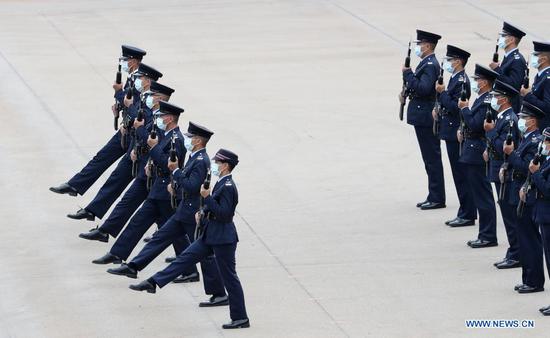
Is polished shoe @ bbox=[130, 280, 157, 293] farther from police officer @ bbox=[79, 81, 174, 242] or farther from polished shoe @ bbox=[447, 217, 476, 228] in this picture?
polished shoe @ bbox=[447, 217, 476, 228]

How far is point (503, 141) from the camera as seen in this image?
43.1 feet

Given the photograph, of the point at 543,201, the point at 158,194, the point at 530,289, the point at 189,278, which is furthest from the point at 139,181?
the point at 543,201

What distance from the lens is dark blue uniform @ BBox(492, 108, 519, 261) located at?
1310 cm

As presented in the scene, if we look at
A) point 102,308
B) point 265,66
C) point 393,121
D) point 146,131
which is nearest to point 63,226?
point 146,131

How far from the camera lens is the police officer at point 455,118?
47.7 ft

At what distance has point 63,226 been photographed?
1498 cm

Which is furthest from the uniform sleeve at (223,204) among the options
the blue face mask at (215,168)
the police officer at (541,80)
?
the police officer at (541,80)

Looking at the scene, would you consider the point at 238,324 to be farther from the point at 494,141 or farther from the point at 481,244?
the point at 481,244

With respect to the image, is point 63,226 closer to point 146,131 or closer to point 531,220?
point 146,131

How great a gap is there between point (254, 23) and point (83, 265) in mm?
10706

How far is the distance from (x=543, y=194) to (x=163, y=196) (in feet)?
11.0

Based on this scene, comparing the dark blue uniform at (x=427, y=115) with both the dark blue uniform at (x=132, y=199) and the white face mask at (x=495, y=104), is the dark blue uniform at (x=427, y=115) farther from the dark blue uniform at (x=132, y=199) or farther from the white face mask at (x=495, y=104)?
the dark blue uniform at (x=132, y=199)

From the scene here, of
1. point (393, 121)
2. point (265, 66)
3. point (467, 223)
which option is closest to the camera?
point (467, 223)

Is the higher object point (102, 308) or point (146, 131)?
point (146, 131)
